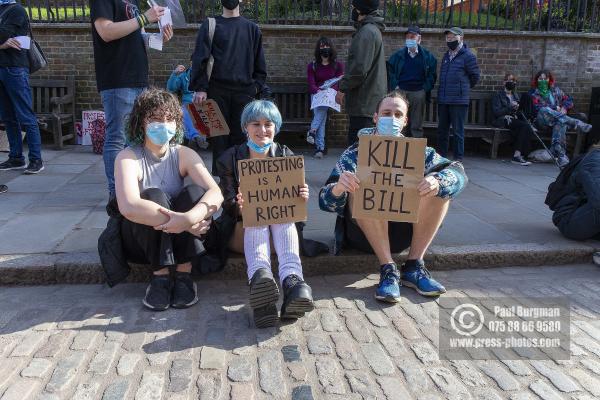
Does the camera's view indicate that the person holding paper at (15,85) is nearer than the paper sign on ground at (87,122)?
Yes

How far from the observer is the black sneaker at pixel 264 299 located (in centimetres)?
306

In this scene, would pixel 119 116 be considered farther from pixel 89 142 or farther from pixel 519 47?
pixel 519 47

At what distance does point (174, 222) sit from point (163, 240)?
0.64 ft

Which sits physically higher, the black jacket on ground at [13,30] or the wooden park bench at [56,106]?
the black jacket on ground at [13,30]

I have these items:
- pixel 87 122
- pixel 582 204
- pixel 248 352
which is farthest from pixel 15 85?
pixel 582 204

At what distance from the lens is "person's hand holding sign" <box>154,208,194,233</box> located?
3.18 metres

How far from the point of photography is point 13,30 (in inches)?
233

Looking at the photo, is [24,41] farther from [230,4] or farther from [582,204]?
[582,204]

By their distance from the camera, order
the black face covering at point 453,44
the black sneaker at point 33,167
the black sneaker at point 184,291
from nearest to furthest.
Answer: the black sneaker at point 184,291 < the black sneaker at point 33,167 < the black face covering at point 453,44

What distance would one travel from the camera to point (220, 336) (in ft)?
9.97

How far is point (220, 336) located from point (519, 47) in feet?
27.6

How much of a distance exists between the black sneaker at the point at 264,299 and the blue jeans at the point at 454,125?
215 inches

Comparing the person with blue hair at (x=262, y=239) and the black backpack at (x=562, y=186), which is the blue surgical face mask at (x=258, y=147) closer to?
the person with blue hair at (x=262, y=239)

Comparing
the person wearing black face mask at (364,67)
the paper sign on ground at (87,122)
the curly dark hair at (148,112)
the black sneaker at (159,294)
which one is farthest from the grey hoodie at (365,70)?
the paper sign on ground at (87,122)
